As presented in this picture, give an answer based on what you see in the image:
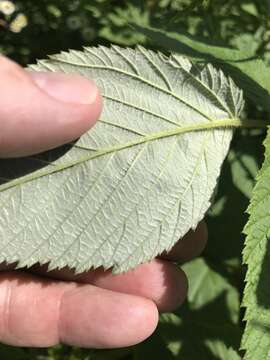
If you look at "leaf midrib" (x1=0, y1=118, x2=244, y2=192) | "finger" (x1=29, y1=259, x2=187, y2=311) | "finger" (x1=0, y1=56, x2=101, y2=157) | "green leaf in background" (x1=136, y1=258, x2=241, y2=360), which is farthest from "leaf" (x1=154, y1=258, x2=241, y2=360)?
"finger" (x1=0, y1=56, x2=101, y2=157)

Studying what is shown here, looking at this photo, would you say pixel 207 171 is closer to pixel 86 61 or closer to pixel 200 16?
pixel 86 61

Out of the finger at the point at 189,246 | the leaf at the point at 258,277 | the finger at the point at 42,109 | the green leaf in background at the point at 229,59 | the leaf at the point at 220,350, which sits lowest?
the leaf at the point at 220,350

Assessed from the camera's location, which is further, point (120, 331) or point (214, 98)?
point (120, 331)

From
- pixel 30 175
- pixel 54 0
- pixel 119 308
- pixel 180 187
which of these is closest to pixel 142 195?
pixel 180 187

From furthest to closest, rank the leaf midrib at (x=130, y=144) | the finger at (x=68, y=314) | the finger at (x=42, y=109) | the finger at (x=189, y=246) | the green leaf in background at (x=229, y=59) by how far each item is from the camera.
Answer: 1. the finger at (x=189, y=246)
2. the finger at (x=68, y=314)
3. the green leaf in background at (x=229, y=59)
4. the leaf midrib at (x=130, y=144)
5. the finger at (x=42, y=109)

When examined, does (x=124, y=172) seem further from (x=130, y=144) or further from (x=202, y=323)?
(x=202, y=323)

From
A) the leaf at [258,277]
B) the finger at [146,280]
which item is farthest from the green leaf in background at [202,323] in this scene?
the leaf at [258,277]

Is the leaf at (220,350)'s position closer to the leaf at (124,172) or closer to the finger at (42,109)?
the leaf at (124,172)
